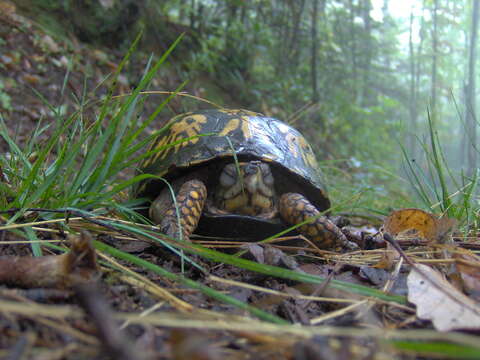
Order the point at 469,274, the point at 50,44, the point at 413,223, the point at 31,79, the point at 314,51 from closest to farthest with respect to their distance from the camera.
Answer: the point at 469,274 → the point at 413,223 → the point at 31,79 → the point at 50,44 → the point at 314,51

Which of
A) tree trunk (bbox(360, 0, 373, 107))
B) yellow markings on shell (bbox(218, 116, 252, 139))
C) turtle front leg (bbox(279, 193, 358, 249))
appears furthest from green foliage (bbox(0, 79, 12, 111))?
tree trunk (bbox(360, 0, 373, 107))

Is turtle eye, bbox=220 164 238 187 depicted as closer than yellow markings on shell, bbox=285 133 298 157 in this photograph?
Yes

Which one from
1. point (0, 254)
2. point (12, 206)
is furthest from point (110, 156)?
point (0, 254)

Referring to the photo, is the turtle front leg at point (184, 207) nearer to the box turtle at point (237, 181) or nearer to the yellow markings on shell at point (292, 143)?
the box turtle at point (237, 181)

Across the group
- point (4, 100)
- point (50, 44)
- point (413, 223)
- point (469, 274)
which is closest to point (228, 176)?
point (413, 223)

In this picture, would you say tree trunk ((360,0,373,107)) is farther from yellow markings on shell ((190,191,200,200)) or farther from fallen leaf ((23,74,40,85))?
yellow markings on shell ((190,191,200,200))

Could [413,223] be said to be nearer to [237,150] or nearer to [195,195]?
[237,150]
